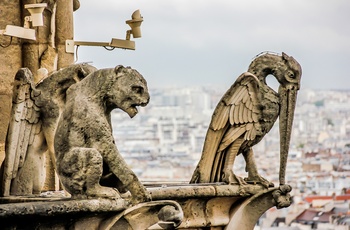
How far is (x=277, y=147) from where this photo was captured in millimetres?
68938

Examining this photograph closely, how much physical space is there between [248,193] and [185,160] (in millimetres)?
48991

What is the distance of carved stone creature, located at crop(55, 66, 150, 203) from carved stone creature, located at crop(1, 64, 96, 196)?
1105 millimetres

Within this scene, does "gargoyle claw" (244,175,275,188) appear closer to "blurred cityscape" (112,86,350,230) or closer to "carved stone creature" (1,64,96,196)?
"carved stone creature" (1,64,96,196)

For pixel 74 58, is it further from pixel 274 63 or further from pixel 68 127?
pixel 68 127

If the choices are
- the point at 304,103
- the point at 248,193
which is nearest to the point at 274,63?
the point at 248,193

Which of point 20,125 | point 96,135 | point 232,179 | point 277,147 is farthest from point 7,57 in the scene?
point 277,147

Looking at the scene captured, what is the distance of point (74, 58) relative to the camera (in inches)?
953

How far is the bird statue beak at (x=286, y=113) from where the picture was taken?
869 inches

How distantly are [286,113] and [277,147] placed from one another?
154ft

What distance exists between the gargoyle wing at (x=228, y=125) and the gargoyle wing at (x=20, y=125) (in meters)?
2.15

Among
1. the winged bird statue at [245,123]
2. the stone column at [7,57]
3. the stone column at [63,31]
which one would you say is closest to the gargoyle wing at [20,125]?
the winged bird statue at [245,123]

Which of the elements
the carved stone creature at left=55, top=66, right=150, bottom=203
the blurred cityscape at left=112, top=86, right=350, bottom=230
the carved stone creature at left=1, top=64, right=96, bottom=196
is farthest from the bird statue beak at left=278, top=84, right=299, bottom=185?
the blurred cityscape at left=112, top=86, right=350, bottom=230

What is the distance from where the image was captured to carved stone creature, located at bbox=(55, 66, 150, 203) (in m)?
A: 18.9

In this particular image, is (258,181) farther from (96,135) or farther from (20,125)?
(96,135)
